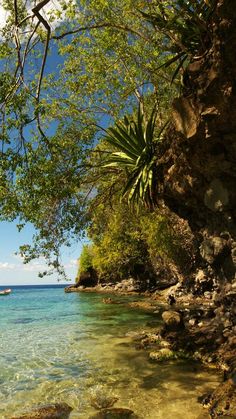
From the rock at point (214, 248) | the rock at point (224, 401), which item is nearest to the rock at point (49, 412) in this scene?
the rock at point (224, 401)

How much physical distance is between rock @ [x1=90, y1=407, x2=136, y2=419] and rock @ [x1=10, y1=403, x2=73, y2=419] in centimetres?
65

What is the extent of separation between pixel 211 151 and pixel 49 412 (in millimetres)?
7818

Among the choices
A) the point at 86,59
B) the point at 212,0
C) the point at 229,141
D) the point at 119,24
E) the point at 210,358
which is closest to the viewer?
the point at 212,0

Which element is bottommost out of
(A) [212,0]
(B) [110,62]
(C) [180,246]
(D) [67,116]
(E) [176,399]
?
(E) [176,399]

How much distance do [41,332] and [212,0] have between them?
18640 mm

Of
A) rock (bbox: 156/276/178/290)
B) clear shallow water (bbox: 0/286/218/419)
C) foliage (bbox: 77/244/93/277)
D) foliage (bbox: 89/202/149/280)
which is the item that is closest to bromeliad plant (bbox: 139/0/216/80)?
clear shallow water (bbox: 0/286/218/419)

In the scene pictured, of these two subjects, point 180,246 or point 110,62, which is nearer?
point 110,62

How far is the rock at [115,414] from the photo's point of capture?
7957 mm

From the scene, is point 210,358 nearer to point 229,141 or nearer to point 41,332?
point 229,141

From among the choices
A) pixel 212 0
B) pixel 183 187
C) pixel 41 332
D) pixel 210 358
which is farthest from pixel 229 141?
pixel 41 332

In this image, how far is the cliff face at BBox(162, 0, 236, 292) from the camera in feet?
30.0

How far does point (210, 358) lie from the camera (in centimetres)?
1159

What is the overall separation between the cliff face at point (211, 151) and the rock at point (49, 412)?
672 centimetres

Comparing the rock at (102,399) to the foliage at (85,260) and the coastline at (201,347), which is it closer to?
the coastline at (201,347)
